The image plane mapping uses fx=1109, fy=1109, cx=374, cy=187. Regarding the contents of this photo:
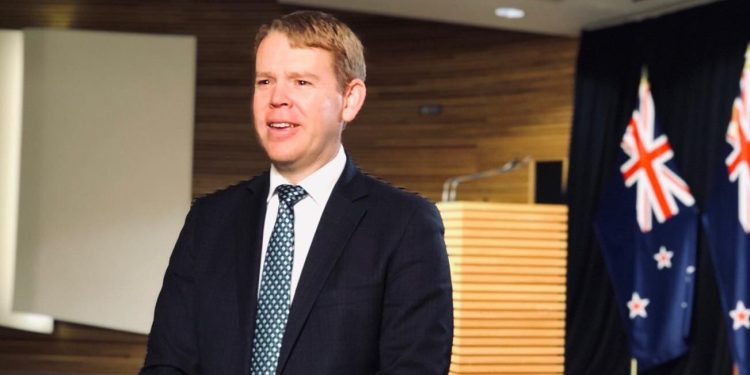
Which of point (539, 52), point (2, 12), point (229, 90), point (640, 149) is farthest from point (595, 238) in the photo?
point (2, 12)

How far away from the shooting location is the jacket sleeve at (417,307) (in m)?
1.74

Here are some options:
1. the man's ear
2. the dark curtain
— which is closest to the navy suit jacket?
the man's ear

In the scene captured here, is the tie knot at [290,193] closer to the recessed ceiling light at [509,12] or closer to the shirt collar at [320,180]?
the shirt collar at [320,180]

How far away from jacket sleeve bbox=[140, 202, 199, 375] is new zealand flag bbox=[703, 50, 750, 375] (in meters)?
5.89

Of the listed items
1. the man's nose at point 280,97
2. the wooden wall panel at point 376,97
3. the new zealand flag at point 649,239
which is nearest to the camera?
the man's nose at point 280,97

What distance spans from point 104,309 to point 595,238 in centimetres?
427

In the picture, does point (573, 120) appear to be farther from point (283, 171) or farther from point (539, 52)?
point (283, 171)

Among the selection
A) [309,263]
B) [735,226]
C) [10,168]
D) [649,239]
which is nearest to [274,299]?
[309,263]

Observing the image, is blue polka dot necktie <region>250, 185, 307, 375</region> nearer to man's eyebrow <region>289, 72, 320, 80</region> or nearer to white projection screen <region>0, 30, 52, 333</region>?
man's eyebrow <region>289, 72, 320, 80</region>

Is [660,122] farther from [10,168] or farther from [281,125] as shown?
[281,125]

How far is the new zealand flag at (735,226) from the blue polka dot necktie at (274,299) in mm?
5870

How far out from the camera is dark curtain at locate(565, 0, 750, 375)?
7531 mm

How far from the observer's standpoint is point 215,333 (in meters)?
1.78

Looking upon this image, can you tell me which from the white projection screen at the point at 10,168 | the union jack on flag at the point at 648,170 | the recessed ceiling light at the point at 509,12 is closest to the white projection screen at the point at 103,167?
the white projection screen at the point at 10,168
